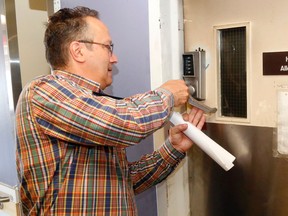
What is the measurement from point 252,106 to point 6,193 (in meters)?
1.18

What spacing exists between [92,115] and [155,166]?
44cm

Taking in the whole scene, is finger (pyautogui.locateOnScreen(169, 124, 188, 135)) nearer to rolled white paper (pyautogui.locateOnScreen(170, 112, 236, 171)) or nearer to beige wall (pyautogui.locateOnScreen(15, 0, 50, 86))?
rolled white paper (pyautogui.locateOnScreen(170, 112, 236, 171))

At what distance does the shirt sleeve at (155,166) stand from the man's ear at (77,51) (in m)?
0.43

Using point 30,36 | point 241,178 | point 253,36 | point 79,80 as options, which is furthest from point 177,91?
point 30,36

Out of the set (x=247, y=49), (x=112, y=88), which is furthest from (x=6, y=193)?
(x=247, y=49)

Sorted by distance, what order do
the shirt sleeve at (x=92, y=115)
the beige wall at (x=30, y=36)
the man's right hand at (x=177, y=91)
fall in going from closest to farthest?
the shirt sleeve at (x=92, y=115)
the man's right hand at (x=177, y=91)
the beige wall at (x=30, y=36)

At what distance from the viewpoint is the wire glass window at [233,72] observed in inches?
45.3

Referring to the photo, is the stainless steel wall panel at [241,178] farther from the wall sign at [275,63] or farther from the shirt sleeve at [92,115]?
the shirt sleeve at [92,115]

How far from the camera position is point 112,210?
0.95 m

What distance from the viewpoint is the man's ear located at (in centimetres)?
95

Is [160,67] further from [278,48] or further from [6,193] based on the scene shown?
[6,193]

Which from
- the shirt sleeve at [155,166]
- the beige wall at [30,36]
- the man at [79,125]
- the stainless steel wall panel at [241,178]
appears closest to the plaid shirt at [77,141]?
the man at [79,125]

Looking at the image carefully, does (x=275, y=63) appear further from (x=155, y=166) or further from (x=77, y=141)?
(x=77, y=141)

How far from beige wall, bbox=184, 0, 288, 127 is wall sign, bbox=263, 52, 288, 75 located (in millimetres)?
15
